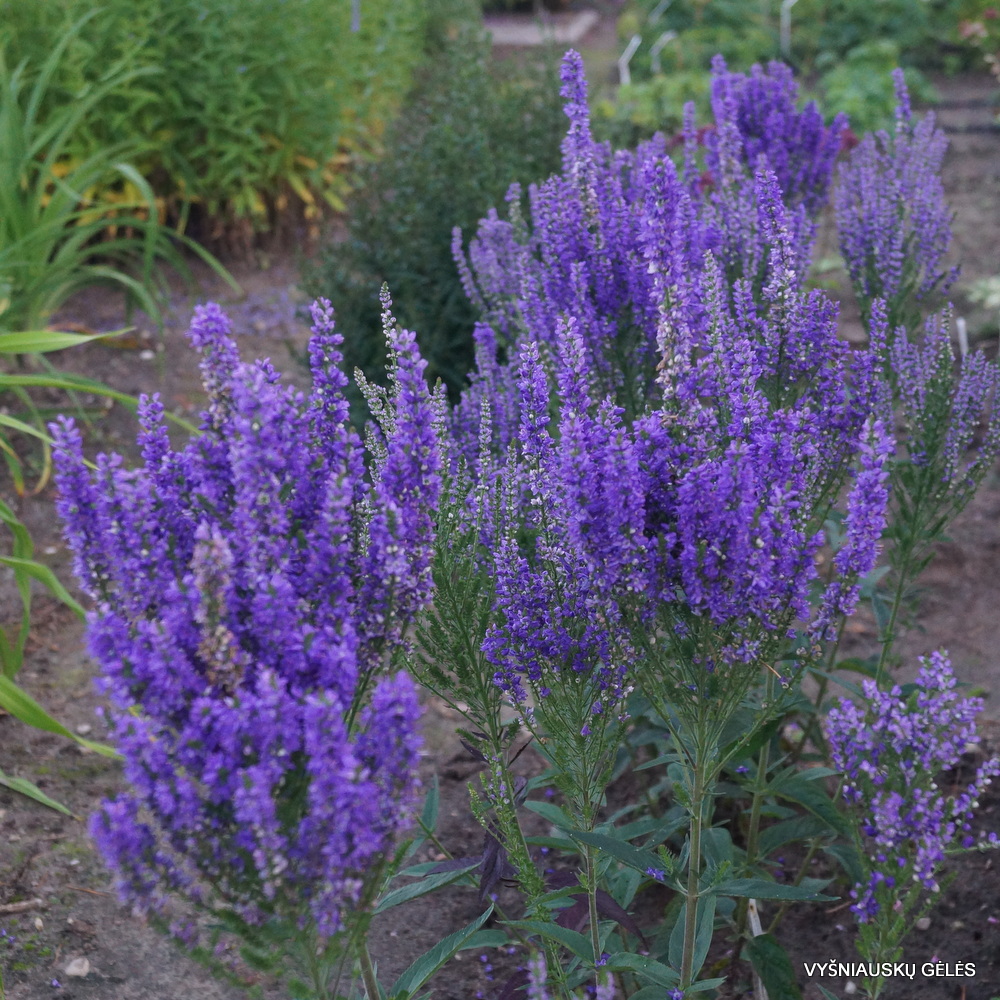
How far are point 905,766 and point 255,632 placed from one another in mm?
1110

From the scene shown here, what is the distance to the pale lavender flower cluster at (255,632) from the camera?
155 centimetres

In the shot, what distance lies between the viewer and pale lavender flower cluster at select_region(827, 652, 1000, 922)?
187cm

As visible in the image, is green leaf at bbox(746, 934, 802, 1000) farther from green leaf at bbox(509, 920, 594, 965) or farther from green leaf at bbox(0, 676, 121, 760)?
green leaf at bbox(0, 676, 121, 760)

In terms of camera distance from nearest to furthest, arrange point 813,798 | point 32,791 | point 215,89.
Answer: point 813,798 < point 32,791 < point 215,89

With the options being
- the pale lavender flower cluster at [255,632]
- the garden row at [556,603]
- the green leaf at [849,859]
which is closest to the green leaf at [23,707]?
the garden row at [556,603]

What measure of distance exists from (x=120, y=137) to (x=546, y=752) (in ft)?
17.8

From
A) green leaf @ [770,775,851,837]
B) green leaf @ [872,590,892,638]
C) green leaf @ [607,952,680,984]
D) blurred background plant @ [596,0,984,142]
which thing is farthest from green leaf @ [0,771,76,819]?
blurred background plant @ [596,0,984,142]

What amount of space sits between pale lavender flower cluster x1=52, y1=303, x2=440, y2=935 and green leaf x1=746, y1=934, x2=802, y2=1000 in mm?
1351

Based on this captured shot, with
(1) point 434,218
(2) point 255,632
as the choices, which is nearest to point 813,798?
(2) point 255,632

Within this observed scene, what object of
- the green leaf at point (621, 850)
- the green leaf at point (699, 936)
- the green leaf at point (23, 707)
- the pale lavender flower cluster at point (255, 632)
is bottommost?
the green leaf at point (699, 936)

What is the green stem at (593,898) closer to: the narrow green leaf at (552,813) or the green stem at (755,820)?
the narrow green leaf at (552,813)

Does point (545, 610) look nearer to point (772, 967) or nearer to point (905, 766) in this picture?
point (905, 766)

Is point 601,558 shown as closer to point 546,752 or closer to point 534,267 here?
point 546,752

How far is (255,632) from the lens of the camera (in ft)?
5.45
